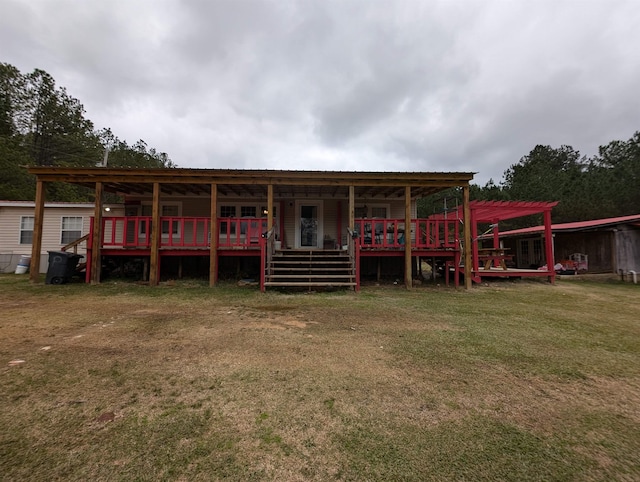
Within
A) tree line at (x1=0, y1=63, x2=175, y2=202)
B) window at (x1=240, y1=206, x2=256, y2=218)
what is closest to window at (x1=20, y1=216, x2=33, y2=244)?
tree line at (x1=0, y1=63, x2=175, y2=202)

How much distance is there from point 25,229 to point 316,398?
16.2m

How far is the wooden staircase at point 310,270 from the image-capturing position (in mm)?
8117

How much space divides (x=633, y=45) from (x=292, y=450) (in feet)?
96.0

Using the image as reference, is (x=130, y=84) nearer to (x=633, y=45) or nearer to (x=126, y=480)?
(x=126, y=480)

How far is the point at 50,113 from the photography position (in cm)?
2411

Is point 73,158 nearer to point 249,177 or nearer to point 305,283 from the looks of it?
point 249,177

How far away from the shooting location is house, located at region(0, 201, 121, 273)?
12.3 meters

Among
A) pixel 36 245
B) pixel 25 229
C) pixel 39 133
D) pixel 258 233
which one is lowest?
pixel 36 245

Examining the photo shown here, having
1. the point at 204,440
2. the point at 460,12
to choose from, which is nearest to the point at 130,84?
the point at 460,12

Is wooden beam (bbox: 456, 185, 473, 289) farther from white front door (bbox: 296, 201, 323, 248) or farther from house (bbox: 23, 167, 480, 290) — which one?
white front door (bbox: 296, 201, 323, 248)

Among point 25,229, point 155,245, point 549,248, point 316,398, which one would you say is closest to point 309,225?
point 155,245

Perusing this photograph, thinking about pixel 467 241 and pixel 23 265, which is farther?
pixel 23 265

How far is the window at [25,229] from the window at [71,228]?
1.39 meters

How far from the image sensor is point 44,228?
40.5 feet
